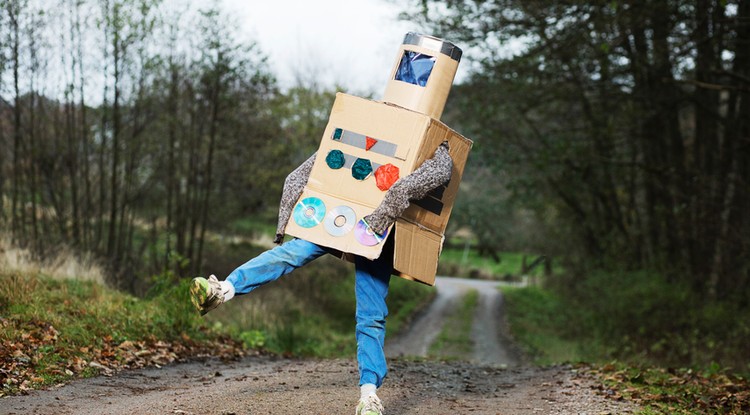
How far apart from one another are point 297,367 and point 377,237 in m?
3.79

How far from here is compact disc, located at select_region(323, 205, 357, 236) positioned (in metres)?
5.60

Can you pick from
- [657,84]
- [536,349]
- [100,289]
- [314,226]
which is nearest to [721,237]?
[657,84]

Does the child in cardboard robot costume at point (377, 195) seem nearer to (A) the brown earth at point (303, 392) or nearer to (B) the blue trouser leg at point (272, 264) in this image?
(B) the blue trouser leg at point (272, 264)

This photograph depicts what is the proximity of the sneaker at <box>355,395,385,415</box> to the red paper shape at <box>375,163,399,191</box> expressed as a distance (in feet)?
4.47

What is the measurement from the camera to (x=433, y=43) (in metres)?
6.03

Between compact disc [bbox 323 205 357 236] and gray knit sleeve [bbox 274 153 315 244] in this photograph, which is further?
gray knit sleeve [bbox 274 153 315 244]

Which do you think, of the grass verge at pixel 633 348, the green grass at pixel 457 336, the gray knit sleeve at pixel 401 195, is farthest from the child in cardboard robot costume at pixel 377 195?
the green grass at pixel 457 336

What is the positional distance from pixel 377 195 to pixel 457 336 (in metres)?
16.4

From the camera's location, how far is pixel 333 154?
19.1 feet

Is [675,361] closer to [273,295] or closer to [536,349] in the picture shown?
[536,349]

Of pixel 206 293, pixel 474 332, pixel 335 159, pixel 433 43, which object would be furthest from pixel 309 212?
pixel 474 332

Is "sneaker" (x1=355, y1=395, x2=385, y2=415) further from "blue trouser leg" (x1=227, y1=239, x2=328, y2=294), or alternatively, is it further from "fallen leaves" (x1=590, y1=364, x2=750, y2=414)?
"fallen leaves" (x1=590, y1=364, x2=750, y2=414)

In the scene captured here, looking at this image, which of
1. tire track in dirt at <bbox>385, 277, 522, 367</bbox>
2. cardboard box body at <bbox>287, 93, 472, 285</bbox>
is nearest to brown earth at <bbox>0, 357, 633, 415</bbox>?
cardboard box body at <bbox>287, 93, 472, 285</bbox>

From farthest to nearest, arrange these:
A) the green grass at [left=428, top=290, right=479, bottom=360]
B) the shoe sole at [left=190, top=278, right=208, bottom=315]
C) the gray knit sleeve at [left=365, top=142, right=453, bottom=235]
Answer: the green grass at [left=428, top=290, right=479, bottom=360] → the gray knit sleeve at [left=365, top=142, right=453, bottom=235] → the shoe sole at [left=190, top=278, right=208, bottom=315]
